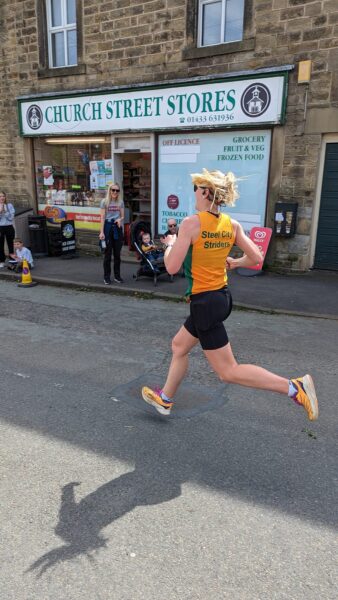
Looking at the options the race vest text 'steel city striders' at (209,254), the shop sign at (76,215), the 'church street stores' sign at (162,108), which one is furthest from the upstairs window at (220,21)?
the race vest text 'steel city striders' at (209,254)

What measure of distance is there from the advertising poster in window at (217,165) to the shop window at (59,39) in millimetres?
3368

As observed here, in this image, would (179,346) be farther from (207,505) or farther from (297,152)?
(297,152)

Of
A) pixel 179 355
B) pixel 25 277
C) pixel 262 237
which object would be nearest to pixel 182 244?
pixel 179 355

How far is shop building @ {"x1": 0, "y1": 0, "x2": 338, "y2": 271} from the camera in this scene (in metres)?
8.80

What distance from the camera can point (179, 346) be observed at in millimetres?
3650

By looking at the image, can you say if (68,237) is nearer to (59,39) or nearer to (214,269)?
(59,39)

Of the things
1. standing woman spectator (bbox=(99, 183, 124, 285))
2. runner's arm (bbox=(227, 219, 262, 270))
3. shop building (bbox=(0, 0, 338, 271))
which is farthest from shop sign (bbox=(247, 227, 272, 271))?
runner's arm (bbox=(227, 219, 262, 270))

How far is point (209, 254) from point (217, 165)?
7323 millimetres

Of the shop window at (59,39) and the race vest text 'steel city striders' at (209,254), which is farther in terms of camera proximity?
the shop window at (59,39)

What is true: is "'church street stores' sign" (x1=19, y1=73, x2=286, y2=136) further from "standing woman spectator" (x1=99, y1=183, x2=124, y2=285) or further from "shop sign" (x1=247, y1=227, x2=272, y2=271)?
"standing woman spectator" (x1=99, y1=183, x2=124, y2=285)

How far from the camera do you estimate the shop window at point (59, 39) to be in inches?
455

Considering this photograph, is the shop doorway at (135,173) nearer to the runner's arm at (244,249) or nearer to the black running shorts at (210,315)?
the runner's arm at (244,249)

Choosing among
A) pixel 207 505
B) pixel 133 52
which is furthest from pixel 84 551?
pixel 133 52

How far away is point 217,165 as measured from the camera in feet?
33.2
